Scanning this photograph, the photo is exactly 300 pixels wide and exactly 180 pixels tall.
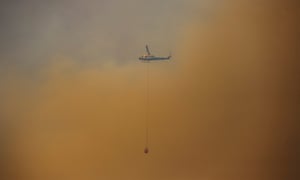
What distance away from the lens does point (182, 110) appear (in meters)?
2.72

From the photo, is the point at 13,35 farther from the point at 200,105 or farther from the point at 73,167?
the point at 200,105

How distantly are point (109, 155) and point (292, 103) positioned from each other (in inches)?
62.5

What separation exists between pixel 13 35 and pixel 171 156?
171 centimetres

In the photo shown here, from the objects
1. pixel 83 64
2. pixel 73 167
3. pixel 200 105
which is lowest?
pixel 73 167

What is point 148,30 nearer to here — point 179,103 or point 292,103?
point 179,103

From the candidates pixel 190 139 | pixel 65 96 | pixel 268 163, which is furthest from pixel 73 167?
pixel 268 163

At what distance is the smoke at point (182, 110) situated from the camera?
266cm

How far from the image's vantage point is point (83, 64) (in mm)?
2768

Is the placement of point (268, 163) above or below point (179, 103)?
below

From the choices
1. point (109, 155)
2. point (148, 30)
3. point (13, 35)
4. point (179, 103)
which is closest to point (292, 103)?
point (179, 103)

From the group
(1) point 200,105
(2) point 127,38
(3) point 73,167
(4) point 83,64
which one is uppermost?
(2) point 127,38

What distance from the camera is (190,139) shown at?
272cm

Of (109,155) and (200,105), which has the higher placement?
(200,105)

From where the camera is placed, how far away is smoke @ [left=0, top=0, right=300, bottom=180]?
105 inches
